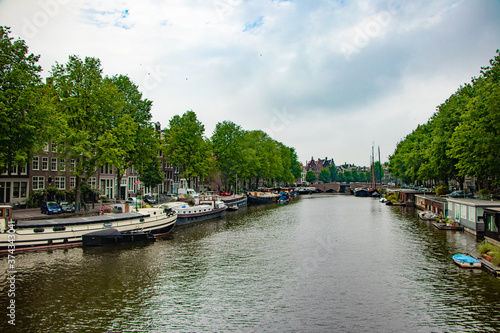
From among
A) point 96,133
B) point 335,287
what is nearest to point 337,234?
point 335,287

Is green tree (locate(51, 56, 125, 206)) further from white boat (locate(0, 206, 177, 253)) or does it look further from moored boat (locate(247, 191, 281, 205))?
moored boat (locate(247, 191, 281, 205))

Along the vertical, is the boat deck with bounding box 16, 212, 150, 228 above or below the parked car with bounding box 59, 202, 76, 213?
below

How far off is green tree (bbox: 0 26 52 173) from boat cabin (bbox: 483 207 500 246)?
42635mm

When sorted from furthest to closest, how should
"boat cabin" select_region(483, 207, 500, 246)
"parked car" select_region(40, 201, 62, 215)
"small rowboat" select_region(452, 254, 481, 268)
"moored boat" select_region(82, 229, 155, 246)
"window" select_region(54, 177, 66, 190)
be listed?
1. "window" select_region(54, 177, 66, 190)
2. "parked car" select_region(40, 201, 62, 215)
3. "moored boat" select_region(82, 229, 155, 246)
4. "boat cabin" select_region(483, 207, 500, 246)
5. "small rowboat" select_region(452, 254, 481, 268)

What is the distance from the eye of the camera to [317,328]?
17.6 m

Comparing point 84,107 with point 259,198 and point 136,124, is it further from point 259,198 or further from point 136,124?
point 259,198

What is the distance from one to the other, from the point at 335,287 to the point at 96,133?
119 feet

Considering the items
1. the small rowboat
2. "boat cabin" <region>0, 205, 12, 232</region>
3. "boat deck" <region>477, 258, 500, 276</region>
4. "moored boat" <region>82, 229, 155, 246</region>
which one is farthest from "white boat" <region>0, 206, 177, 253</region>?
"boat deck" <region>477, 258, 500, 276</region>

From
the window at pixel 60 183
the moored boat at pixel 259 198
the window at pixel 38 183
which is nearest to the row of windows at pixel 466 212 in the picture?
the window at pixel 60 183

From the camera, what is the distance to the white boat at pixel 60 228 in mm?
32156

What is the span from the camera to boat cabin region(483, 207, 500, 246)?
31.8 metres

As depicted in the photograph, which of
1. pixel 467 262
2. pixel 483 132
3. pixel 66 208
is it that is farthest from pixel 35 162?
pixel 483 132

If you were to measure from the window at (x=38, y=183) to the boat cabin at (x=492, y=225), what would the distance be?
56069mm

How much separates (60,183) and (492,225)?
187ft
